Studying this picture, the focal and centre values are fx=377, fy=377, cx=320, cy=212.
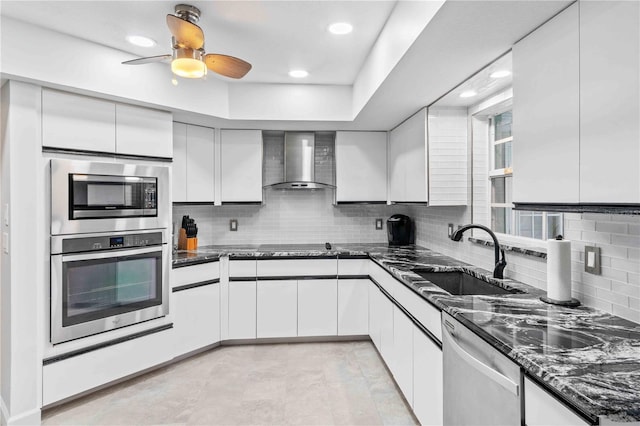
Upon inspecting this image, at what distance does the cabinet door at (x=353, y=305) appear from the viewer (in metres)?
3.67

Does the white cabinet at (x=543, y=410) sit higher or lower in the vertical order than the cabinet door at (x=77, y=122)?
lower

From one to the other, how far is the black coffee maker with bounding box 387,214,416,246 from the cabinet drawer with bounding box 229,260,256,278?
4.97 ft

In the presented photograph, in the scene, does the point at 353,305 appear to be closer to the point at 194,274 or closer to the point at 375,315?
the point at 375,315

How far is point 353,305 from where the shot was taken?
367 cm

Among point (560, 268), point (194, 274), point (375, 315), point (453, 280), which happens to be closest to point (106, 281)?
point (194, 274)

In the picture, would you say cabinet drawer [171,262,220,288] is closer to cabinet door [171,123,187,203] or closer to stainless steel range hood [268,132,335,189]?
cabinet door [171,123,187,203]

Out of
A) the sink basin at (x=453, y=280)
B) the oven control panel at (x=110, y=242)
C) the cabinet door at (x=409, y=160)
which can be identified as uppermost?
the cabinet door at (x=409, y=160)

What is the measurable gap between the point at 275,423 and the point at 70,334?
1.52 metres

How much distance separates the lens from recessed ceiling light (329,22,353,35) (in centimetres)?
235

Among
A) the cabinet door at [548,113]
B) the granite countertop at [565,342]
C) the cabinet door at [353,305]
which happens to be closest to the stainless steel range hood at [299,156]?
the cabinet door at [353,305]

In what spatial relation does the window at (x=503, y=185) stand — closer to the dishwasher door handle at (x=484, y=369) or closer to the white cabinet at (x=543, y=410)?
the dishwasher door handle at (x=484, y=369)

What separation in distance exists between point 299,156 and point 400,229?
1338 mm

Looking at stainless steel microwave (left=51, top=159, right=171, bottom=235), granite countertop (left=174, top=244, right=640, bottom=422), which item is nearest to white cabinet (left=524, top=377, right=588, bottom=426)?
granite countertop (left=174, top=244, right=640, bottom=422)

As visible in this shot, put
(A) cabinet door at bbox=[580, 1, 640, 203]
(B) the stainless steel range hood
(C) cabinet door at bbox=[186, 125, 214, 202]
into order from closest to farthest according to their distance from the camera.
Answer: (A) cabinet door at bbox=[580, 1, 640, 203] → (C) cabinet door at bbox=[186, 125, 214, 202] → (B) the stainless steel range hood
